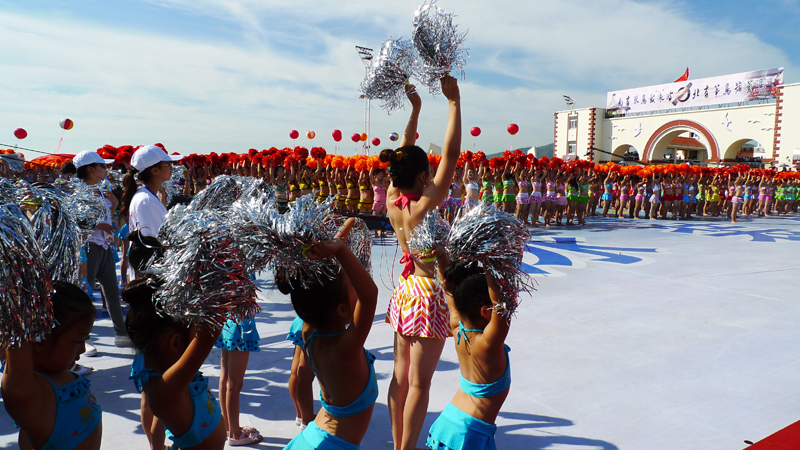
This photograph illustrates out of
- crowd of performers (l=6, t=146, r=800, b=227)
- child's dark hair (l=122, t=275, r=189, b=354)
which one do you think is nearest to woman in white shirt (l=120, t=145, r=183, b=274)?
child's dark hair (l=122, t=275, r=189, b=354)

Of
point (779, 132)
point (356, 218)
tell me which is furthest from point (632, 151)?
point (356, 218)

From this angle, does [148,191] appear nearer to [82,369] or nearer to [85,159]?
[82,369]

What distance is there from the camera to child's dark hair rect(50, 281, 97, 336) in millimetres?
1715

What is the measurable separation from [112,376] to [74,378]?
192 cm

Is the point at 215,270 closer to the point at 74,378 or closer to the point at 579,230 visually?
the point at 74,378

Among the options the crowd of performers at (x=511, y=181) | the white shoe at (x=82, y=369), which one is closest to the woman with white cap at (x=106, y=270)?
the white shoe at (x=82, y=369)

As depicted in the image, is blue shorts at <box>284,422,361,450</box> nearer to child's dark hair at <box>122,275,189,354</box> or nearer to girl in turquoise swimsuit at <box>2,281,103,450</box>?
child's dark hair at <box>122,275,189,354</box>

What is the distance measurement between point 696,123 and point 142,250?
4166 cm

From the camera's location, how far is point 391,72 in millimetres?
2666

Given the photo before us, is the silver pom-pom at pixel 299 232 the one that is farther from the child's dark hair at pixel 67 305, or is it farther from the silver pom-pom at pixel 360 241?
the silver pom-pom at pixel 360 241

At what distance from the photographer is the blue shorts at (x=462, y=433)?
1801 mm

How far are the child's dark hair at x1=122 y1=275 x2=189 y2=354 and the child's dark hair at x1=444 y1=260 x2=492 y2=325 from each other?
0.99m

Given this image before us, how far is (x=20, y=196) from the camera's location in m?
1.79

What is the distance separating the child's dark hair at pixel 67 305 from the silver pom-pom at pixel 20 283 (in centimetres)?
25
